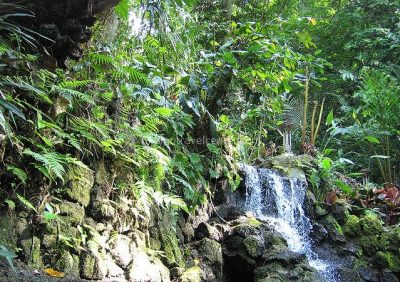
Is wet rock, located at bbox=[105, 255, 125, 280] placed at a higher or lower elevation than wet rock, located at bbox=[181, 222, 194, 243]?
Result: lower

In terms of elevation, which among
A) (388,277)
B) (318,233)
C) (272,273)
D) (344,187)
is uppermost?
(344,187)

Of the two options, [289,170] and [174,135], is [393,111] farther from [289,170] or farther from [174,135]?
[174,135]

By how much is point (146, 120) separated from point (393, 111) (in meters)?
6.57

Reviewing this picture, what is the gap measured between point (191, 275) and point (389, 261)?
366cm

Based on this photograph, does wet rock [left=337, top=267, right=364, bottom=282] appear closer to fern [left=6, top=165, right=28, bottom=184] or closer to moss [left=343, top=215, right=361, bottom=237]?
moss [left=343, top=215, right=361, bottom=237]

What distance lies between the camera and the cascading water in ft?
19.6

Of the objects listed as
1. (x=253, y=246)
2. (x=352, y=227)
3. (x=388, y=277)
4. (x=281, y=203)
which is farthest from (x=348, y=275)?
(x=253, y=246)

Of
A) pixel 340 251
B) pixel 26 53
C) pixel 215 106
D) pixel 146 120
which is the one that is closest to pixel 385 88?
pixel 340 251

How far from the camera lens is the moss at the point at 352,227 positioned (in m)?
6.21

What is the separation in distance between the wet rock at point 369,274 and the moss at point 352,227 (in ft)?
2.44

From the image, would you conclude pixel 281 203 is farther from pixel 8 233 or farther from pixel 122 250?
pixel 8 233

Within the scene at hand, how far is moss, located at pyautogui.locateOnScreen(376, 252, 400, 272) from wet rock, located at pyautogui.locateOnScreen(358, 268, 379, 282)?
0.68ft

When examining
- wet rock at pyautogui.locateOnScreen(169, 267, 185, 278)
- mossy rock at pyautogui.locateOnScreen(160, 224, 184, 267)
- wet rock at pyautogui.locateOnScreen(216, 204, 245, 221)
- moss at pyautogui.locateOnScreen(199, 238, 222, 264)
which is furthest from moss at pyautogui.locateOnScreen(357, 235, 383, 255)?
wet rock at pyautogui.locateOnScreen(169, 267, 185, 278)

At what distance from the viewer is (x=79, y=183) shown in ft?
9.97
